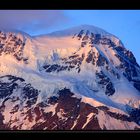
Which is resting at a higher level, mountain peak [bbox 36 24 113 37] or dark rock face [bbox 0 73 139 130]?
mountain peak [bbox 36 24 113 37]

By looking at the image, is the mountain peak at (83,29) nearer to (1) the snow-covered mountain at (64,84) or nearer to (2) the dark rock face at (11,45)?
(1) the snow-covered mountain at (64,84)

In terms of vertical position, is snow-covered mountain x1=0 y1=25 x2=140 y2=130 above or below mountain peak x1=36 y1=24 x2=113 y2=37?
below

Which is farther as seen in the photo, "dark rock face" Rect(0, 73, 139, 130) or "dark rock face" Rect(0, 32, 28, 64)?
"dark rock face" Rect(0, 32, 28, 64)

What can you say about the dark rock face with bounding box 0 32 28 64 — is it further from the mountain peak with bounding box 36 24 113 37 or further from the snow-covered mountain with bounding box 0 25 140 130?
the mountain peak with bounding box 36 24 113 37

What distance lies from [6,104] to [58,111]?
0.50m

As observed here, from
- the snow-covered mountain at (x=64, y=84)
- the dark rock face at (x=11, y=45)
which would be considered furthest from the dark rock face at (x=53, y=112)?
the dark rock face at (x=11, y=45)

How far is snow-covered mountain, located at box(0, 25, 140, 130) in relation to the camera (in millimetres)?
4492

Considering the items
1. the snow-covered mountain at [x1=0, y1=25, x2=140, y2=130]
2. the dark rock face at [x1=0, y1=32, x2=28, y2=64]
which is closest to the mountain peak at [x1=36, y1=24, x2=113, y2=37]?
the snow-covered mountain at [x1=0, y1=25, x2=140, y2=130]

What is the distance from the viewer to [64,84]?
469 cm

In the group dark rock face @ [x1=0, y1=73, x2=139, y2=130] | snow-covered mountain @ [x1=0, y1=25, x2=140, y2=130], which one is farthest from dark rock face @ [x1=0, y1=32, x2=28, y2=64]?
dark rock face @ [x1=0, y1=73, x2=139, y2=130]

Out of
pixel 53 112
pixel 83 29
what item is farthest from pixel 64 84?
pixel 83 29

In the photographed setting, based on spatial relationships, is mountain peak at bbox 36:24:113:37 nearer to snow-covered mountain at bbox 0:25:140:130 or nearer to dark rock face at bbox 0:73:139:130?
snow-covered mountain at bbox 0:25:140:130

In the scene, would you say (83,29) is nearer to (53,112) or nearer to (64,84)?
Answer: (64,84)

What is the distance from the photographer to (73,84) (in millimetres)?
→ 4598
